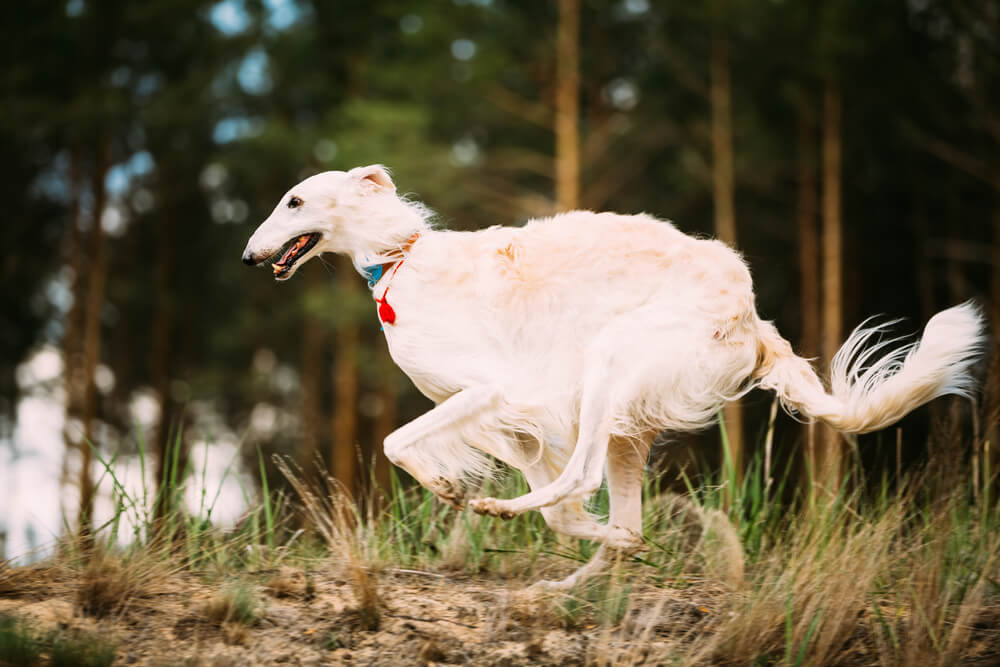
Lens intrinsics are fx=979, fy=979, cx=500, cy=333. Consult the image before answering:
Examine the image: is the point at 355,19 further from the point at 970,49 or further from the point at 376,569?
the point at 376,569

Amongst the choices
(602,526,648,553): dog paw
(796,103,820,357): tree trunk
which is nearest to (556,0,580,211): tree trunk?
(796,103,820,357): tree trunk

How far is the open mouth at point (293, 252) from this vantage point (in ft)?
14.8

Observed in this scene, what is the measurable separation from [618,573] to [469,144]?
18441 millimetres

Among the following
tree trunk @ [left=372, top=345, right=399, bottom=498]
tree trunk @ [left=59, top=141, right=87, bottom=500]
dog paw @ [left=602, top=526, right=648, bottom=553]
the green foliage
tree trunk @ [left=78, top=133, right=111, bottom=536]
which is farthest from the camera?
tree trunk @ [left=372, top=345, right=399, bottom=498]

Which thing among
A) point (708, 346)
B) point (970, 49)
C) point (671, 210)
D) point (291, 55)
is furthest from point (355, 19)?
point (708, 346)

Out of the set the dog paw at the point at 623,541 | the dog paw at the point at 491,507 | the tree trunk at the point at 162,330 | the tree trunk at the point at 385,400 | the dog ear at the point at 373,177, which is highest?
the tree trunk at the point at 162,330

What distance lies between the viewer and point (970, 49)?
47.6ft

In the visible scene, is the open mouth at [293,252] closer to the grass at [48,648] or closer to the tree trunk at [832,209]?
the grass at [48,648]

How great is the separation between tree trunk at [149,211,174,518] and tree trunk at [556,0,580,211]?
8777 mm

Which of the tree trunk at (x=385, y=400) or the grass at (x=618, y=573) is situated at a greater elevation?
the tree trunk at (x=385, y=400)

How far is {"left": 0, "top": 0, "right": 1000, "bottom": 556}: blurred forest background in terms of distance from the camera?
1583 centimetres

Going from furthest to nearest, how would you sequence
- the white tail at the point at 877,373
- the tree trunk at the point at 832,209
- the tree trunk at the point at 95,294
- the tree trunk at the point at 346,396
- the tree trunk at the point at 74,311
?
1. the tree trunk at the point at 346,396
2. the tree trunk at the point at 74,311
3. the tree trunk at the point at 95,294
4. the tree trunk at the point at 832,209
5. the white tail at the point at 877,373

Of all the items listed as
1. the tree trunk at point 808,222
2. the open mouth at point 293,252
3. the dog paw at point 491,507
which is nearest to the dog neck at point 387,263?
the open mouth at point 293,252

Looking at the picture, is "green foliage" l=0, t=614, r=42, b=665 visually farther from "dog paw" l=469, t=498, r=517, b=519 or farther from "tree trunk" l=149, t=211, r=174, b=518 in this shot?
"tree trunk" l=149, t=211, r=174, b=518
